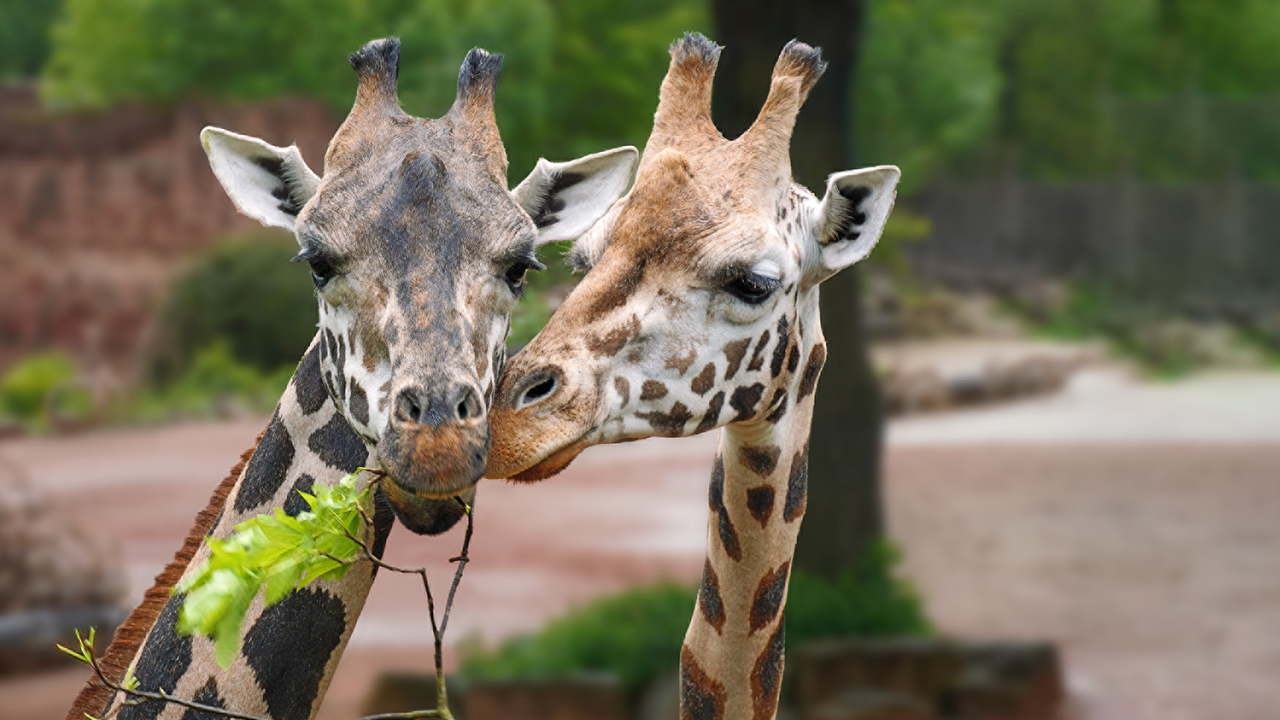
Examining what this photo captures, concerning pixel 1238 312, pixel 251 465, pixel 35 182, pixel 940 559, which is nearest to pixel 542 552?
pixel 940 559

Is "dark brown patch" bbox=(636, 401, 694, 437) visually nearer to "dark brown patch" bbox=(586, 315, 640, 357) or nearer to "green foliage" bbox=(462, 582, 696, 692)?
"dark brown patch" bbox=(586, 315, 640, 357)

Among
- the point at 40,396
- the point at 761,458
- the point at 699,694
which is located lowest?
the point at 40,396

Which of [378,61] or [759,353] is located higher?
[378,61]

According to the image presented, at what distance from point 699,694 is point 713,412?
0.93m

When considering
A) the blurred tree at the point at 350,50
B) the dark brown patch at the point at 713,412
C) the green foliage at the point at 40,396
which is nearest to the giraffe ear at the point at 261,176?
the dark brown patch at the point at 713,412

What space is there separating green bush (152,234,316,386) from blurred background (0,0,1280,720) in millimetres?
70

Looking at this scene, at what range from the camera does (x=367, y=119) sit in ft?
11.9

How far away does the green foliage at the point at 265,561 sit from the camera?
2.87 meters

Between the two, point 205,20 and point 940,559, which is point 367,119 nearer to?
point 940,559

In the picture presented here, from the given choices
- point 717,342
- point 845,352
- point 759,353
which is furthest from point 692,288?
point 845,352

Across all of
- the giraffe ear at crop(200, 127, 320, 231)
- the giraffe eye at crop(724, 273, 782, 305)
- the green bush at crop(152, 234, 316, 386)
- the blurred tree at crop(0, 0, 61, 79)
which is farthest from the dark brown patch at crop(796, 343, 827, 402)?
the blurred tree at crop(0, 0, 61, 79)

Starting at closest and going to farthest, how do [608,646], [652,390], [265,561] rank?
[265,561] → [652,390] → [608,646]

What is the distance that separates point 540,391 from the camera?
10.7 ft

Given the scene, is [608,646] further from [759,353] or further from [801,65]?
[801,65]
